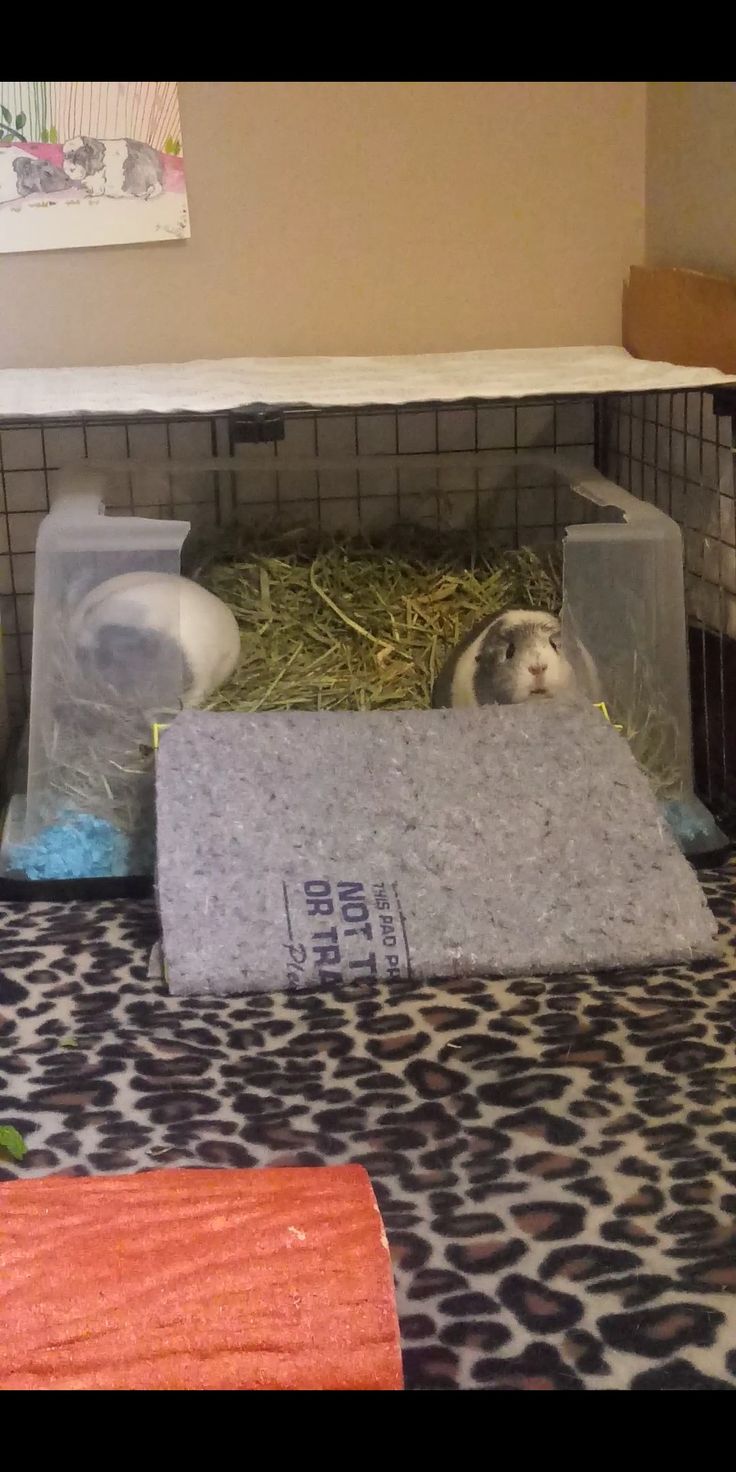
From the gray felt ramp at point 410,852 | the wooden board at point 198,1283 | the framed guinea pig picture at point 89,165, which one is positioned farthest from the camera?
the framed guinea pig picture at point 89,165

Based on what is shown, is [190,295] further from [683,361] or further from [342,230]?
[683,361]

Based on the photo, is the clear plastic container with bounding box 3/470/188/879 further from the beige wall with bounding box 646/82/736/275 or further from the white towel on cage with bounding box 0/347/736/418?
the beige wall with bounding box 646/82/736/275

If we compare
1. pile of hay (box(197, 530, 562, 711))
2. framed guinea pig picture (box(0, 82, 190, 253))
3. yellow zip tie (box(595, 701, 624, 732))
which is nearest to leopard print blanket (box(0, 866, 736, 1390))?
yellow zip tie (box(595, 701, 624, 732))

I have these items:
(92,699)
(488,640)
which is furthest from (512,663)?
(92,699)

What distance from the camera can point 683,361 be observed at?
2.43 meters

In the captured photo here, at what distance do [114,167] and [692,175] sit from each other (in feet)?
3.13

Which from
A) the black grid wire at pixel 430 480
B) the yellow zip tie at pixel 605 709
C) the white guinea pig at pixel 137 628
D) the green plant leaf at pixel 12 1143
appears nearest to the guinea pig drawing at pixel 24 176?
the black grid wire at pixel 430 480

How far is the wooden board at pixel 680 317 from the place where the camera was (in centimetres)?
227

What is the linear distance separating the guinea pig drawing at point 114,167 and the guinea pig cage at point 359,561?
39 cm

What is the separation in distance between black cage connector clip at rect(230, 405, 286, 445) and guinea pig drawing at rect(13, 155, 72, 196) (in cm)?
73

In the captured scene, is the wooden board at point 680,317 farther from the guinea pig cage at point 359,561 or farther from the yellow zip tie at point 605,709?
the yellow zip tie at point 605,709

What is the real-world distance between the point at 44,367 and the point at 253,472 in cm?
40

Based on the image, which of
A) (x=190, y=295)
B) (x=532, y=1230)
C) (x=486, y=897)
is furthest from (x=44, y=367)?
(x=532, y=1230)

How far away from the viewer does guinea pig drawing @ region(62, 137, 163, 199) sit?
2.46m
